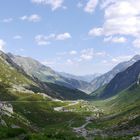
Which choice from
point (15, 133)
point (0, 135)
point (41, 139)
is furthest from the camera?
point (15, 133)

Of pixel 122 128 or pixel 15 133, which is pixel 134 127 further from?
pixel 15 133

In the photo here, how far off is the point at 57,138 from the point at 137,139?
10.7m

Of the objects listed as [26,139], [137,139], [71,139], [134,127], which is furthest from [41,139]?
[134,127]

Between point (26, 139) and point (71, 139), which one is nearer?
point (26, 139)

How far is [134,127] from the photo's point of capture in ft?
478

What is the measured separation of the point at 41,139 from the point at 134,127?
334 feet

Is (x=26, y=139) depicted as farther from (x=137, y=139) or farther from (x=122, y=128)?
(x=122, y=128)

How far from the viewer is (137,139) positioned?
2014 inches

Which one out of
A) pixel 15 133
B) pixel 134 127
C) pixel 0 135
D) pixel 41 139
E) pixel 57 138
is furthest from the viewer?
pixel 134 127

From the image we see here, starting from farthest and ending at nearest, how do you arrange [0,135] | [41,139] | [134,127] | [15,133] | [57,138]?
[134,127] → [15,133] → [0,135] → [57,138] → [41,139]

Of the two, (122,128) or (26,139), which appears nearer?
(26,139)

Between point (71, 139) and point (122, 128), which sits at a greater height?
point (71, 139)

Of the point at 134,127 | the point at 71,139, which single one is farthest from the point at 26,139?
the point at 134,127

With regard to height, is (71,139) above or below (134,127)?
above
